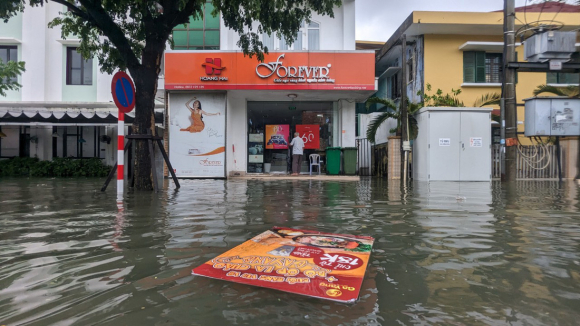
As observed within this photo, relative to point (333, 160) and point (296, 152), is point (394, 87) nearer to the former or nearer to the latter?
point (333, 160)

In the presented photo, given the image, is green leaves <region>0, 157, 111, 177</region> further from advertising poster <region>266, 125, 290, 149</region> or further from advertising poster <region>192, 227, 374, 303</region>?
advertising poster <region>192, 227, 374, 303</region>

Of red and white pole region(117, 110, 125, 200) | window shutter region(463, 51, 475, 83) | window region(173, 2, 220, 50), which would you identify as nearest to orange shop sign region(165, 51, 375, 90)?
window region(173, 2, 220, 50)

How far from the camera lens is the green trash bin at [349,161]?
15625 mm

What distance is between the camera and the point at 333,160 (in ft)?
51.9

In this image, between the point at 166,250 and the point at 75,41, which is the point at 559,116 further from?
the point at 75,41

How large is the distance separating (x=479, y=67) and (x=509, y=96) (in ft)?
24.7

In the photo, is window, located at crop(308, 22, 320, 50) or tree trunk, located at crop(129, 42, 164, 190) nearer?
tree trunk, located at crop(129, 42, 164, 190)

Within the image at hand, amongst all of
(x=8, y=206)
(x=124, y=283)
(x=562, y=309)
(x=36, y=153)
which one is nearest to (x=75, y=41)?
(x=36, y=153)

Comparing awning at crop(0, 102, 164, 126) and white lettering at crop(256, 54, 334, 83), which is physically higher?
white lettering at crop(256, 54, 334, 83)

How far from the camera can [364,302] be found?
1.87m

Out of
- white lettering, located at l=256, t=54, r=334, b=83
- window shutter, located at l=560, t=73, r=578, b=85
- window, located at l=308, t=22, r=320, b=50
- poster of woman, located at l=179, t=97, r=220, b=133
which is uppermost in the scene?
window, located at l=308, t=22, r=320, b=50

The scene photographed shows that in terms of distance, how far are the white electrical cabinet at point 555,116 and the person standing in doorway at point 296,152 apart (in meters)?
8.07

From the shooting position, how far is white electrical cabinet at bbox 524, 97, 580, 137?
10797mm

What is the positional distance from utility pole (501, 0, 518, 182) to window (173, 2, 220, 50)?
1093cm
